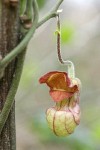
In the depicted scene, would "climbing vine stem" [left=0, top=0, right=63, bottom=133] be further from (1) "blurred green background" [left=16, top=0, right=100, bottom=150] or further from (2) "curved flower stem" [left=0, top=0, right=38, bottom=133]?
(1) "blurred green background" [left=16, top=0, right=100, bottom=150]

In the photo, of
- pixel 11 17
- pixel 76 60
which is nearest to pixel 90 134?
pixel 11 17

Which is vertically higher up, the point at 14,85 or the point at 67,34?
the point at 67,34

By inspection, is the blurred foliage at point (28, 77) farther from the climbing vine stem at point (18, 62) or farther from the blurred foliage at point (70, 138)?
the climbing vine stem at point (18, 62)

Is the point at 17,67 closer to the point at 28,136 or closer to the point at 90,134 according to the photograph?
the point at 90,134

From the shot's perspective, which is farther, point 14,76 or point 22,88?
point 22,88

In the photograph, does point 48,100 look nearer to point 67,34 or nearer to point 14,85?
point 67,34

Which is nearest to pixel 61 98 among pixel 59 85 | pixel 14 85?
pixel 59 85
